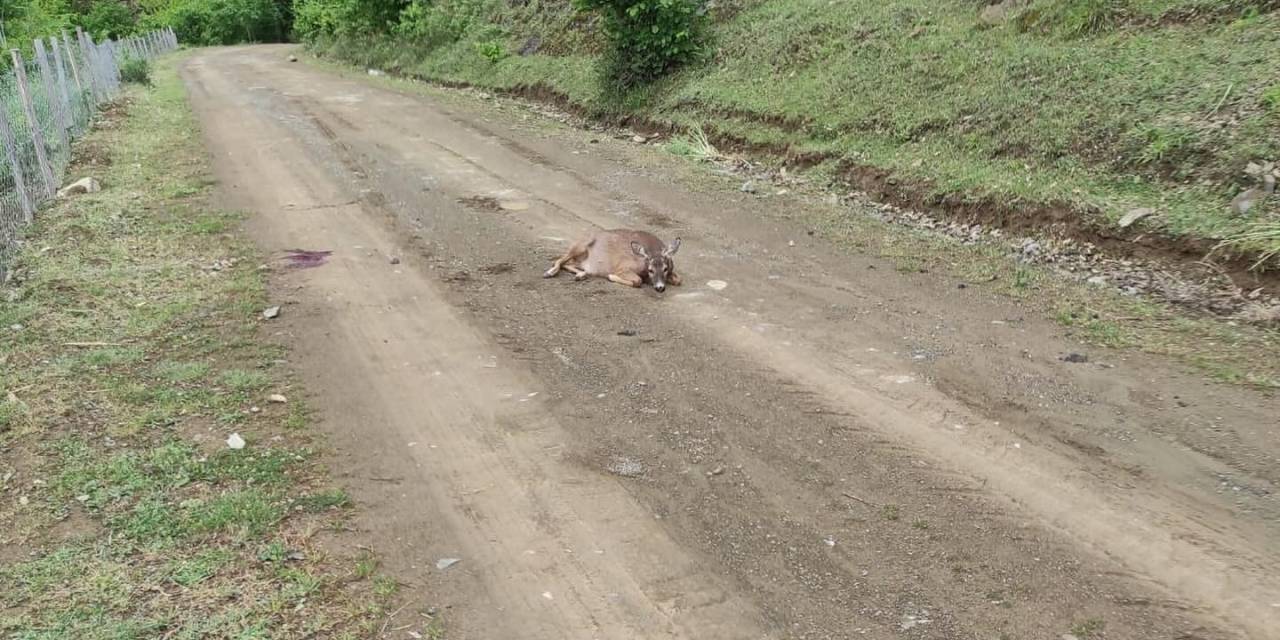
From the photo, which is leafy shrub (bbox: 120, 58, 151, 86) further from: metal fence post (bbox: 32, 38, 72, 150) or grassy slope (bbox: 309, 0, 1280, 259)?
grassy slope (bbox: 309, 0, 1280, 259)

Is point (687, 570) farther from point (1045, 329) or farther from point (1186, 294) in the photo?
point (1186, 294)

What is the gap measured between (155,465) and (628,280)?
153 inches

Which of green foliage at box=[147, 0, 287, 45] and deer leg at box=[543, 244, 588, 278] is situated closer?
deer leg at box=[543, 244, 588, 278]

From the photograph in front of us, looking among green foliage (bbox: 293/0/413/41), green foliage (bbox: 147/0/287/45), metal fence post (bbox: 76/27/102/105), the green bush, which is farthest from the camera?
green foliage (bbox: 147/0/287/45)

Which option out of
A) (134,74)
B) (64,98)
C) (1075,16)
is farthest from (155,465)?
(134,74)

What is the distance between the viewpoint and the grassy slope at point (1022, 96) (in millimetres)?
8125

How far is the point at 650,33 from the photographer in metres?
15.5

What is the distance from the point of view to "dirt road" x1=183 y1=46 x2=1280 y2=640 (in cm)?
370

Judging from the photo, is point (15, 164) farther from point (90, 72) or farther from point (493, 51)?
point (493, 51)

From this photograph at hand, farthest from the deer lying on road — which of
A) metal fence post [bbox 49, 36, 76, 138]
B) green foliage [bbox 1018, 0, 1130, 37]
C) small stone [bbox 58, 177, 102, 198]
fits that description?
metal fence post [bbox 49, 36, 76, 138]

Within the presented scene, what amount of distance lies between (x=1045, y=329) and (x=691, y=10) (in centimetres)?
1105

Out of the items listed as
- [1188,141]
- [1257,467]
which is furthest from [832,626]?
[1188,141]

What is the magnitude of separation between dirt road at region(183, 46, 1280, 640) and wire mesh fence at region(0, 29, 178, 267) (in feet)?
8.93

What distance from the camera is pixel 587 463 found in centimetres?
476
